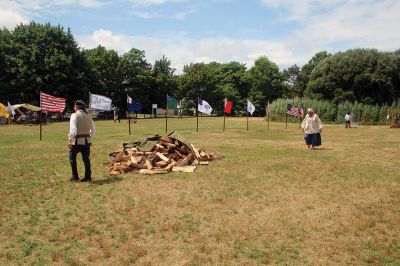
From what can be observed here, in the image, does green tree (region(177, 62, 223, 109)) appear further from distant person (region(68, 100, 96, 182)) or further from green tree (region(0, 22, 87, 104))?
distant person (region(68, 100, 96, 182))

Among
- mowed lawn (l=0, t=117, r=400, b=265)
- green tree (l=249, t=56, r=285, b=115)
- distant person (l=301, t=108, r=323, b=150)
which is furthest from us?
green tree (l=249, t=56, r=285, b=115)

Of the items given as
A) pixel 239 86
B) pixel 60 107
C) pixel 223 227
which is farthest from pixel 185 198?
pixel 239 86

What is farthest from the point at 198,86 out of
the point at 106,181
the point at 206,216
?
the point at 206,216

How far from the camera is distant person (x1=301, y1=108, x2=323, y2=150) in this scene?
17.7 meters

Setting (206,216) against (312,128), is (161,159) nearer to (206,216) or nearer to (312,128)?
(206,216)

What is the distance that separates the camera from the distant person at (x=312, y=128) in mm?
17672

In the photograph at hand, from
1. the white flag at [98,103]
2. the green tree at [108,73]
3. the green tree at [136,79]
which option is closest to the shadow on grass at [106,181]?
the white flag at [98,103]

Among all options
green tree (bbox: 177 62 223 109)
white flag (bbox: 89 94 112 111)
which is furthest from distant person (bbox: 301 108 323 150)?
green tree (bbox: 177 62 223 109)

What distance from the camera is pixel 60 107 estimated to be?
867 inches

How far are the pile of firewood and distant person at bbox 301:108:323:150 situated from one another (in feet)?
19.1

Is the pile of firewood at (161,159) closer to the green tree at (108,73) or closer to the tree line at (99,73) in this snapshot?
the tree line at (99,73)

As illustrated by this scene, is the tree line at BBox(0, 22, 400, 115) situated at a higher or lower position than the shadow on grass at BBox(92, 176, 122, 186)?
higher

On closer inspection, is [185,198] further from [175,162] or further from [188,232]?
[175,162]

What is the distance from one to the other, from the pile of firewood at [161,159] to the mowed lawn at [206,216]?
52 centimetres
